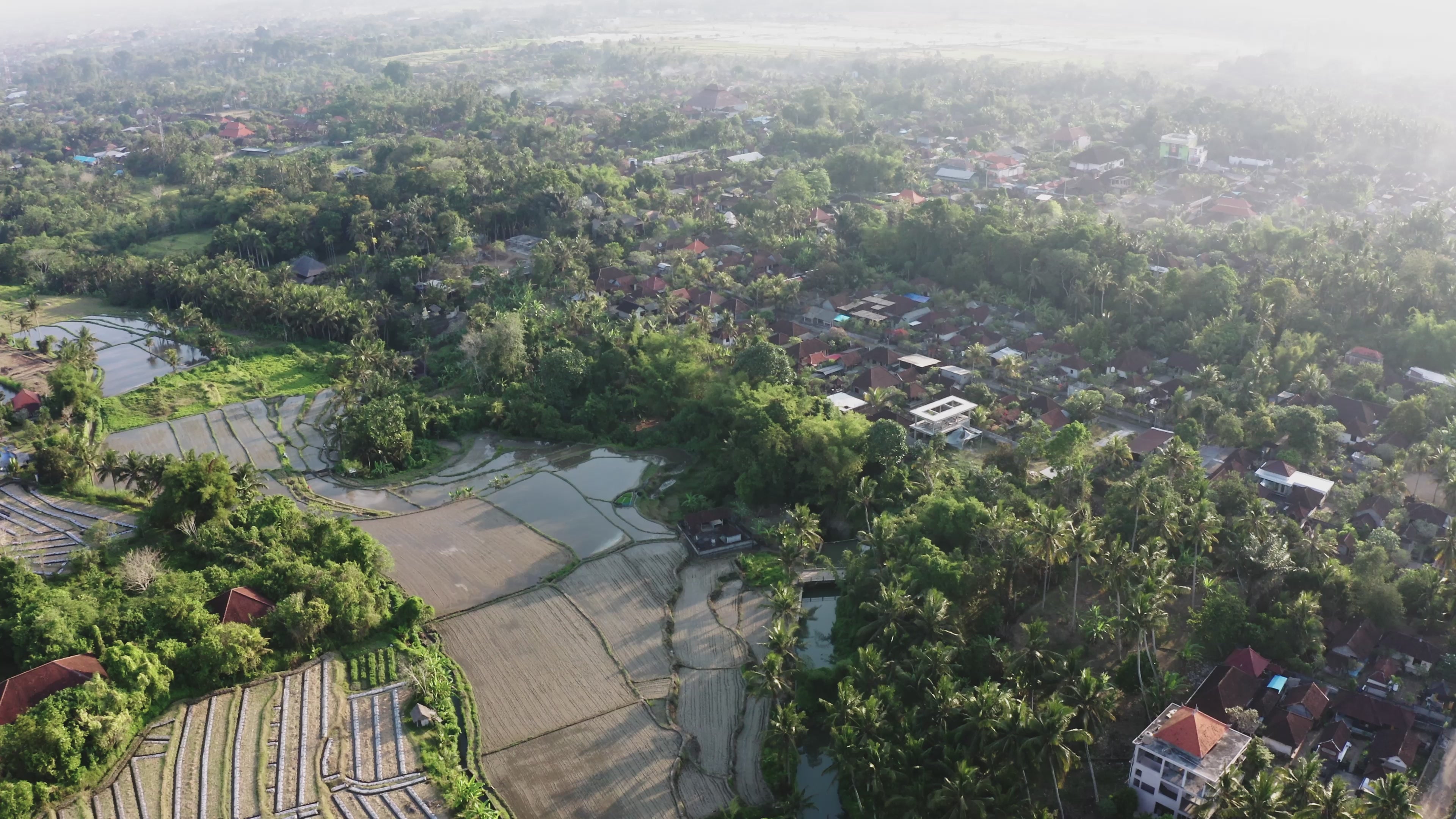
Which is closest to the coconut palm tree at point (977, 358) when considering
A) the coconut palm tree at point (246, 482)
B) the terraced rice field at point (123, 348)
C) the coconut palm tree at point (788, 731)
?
the coconut palm tree at point (788, 731)

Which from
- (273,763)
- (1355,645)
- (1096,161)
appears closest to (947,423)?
(1355,645)

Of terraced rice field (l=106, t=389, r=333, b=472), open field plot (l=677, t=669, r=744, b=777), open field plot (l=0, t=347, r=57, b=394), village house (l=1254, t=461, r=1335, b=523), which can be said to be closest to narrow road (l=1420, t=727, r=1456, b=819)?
village house (l=1254, t=461, r=1335, b=523)

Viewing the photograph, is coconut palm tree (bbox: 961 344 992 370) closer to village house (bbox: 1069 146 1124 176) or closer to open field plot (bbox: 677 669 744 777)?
open field plot (bbox: 677 669 744 777)

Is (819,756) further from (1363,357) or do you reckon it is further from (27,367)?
(27,367)

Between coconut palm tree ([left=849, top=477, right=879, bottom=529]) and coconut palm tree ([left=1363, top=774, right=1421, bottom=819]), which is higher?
coconut palm tree ([left=1363, top=774, right=1421, bottom=819])

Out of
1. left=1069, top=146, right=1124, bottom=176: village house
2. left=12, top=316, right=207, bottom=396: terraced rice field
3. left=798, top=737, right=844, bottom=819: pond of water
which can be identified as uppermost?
left=1069, top=146, right=1124, bottom=176: village house

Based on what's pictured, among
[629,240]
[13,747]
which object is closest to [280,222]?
[629,240]

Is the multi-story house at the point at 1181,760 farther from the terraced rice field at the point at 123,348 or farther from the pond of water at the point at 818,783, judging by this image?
the terraced rice field at the point at 123,348
